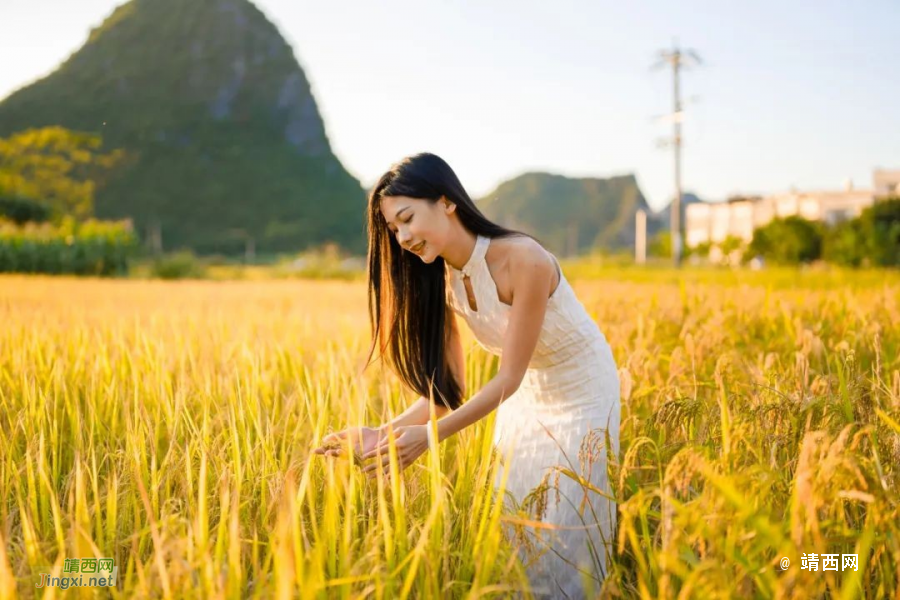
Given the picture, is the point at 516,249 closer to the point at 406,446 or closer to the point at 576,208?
the point at 406,446

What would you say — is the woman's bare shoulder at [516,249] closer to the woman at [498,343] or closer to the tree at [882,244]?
the woman at [498,343]

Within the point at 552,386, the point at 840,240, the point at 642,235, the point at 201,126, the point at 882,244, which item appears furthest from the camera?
the point at 201,126

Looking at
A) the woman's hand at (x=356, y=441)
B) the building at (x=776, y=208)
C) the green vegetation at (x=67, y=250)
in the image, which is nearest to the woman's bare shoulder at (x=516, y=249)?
the woman's hand at (x=356, y=441)

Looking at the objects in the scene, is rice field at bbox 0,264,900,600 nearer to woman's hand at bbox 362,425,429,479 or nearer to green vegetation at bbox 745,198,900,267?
woman's hand at bbox 362,425,429,479

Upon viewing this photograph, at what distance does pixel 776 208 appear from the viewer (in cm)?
5400

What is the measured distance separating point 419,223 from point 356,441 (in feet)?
1.72

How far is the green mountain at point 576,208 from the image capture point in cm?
6400

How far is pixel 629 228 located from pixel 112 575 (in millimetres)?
75227

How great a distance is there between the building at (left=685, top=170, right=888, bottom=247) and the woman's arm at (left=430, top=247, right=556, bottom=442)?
44379 millimetres

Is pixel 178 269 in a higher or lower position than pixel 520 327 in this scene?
higher

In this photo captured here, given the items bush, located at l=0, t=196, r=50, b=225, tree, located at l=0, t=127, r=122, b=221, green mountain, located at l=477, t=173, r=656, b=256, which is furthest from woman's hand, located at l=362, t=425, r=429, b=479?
green mountain, located at l=477, t=173, r=656, b=256

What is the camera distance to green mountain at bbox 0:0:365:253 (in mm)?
50281

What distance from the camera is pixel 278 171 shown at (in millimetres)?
62125

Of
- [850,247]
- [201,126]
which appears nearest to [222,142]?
[201,126]
